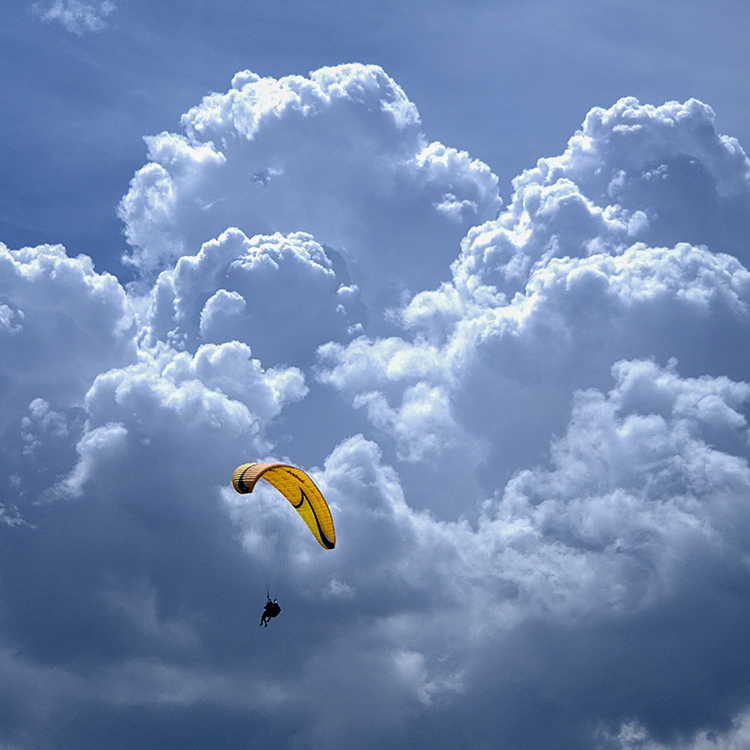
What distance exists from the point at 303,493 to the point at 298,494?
1.51 m

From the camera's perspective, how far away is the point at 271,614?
258 feet

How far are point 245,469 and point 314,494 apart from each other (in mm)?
7363

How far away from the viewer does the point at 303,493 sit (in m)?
81.6

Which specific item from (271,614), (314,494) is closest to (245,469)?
(314,494)

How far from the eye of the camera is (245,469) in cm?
7725

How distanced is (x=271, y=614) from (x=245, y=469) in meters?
12.7

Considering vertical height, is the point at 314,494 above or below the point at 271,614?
above

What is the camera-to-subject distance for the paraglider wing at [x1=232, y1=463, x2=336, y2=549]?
256 ft

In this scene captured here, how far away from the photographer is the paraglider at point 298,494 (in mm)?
77562

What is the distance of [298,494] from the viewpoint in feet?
272

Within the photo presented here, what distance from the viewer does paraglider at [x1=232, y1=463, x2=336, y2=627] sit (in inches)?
3054

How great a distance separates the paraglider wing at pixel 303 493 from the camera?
78062 mm

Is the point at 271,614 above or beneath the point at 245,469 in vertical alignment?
beneath

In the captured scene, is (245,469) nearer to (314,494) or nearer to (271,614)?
(314,494)
